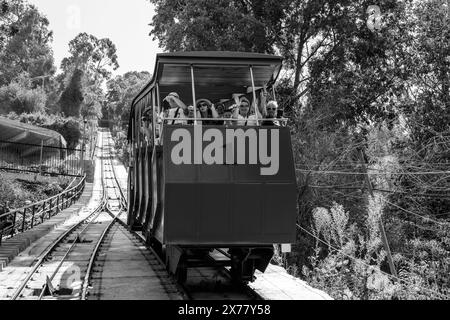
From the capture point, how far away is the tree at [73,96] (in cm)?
7569

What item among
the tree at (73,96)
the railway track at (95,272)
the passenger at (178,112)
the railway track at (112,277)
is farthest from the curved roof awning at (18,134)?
the tree at (73,96)

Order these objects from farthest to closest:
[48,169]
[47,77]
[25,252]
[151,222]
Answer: [47,77]
[48,169]
[25,252]
[151,222]

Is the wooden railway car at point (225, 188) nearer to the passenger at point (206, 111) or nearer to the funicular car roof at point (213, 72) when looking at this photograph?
the passenger at point (206, 111)

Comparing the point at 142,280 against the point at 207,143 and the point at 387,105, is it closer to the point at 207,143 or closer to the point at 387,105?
the point at 207,143

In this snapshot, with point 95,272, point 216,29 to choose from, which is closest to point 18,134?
point 216,29

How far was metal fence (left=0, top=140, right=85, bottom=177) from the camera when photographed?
3484 centimetres

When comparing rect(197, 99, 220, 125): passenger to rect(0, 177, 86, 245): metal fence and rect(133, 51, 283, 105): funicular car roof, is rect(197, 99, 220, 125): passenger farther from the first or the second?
rect(0, 177, 86, 245): metal fence

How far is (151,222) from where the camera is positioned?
434 inches

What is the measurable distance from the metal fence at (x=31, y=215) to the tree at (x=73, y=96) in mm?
39022

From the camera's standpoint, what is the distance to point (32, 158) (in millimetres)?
41719

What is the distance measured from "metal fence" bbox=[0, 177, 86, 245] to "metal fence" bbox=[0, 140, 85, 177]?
316 centimetres
